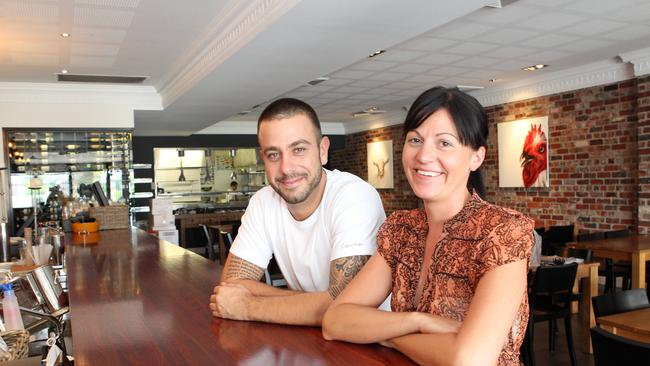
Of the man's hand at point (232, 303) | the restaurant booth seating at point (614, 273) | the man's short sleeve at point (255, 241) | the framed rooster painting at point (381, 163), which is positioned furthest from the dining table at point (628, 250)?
the framed rooster painting at point (381, 163)

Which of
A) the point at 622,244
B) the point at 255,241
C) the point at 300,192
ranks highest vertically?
the point at 300,192

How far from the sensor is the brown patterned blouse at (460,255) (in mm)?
1299

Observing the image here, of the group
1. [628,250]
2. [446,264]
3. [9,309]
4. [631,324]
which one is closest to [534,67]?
[628,250]

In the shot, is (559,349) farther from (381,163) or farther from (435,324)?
(381,163)

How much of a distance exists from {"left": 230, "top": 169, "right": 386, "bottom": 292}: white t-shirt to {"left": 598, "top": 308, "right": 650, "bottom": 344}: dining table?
1620mm

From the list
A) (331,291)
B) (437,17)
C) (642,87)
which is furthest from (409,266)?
(642,87)

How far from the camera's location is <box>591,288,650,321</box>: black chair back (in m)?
2.97

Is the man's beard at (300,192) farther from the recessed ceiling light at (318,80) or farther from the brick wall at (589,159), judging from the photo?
Answer: the brick wall at (589,159)

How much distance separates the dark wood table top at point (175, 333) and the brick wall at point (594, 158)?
20.1 feet

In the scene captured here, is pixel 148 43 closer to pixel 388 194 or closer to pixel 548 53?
pixel 548 53

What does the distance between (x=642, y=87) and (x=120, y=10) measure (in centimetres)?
591

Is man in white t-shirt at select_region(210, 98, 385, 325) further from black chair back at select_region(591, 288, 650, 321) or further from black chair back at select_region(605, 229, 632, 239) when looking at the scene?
black chair back at select_region(605, 229, 632, 239)

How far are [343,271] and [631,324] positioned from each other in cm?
182

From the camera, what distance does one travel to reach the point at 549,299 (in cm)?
450
